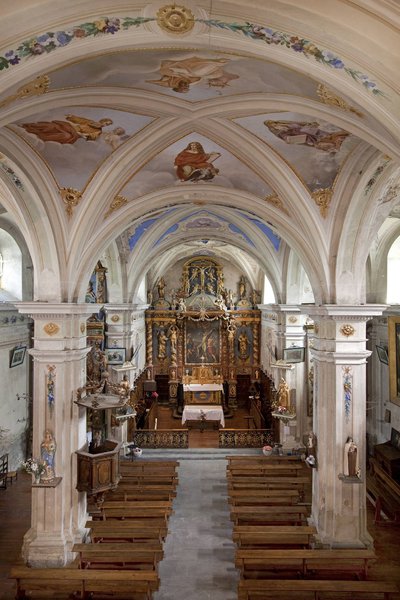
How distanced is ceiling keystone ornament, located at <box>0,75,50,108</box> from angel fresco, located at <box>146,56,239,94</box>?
5.31ft

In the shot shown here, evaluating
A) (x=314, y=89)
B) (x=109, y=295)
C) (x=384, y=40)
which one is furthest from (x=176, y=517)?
(x=384, y=40)

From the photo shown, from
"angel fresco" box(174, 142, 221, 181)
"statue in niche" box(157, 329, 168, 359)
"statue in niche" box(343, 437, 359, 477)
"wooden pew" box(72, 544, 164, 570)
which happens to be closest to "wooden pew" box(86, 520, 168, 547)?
"wooden pew" box(72, 544, 164, 570)

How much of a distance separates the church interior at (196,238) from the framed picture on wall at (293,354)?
0.09 m

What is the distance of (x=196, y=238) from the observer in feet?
62.5

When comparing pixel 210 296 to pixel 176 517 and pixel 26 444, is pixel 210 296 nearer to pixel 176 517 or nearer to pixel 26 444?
pixel 26 444

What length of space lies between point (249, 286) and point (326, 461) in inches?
681

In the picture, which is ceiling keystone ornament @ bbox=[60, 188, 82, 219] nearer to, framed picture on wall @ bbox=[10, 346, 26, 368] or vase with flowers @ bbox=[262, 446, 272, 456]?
framed picture on wall @ bbox=[10, 346, 26, 368]

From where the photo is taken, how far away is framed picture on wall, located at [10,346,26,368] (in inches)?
607

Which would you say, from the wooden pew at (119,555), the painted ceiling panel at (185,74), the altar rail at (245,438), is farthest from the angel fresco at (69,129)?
the altar rail at (245,438)

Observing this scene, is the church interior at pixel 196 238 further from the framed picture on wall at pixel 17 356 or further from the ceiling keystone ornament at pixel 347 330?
the framed picture on wall at pixel 17 356

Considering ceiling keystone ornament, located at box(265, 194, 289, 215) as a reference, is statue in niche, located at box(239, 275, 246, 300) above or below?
below

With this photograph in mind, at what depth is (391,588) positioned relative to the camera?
7816mm

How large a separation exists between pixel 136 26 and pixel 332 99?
288 cm

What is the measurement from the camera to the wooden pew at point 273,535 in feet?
32.2
